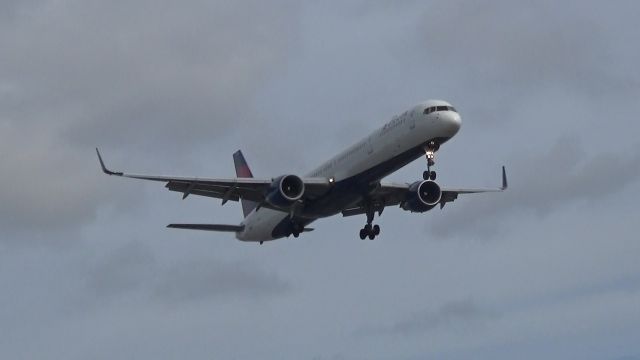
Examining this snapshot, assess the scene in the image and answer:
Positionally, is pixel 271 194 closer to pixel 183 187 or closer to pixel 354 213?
pixel 183 187

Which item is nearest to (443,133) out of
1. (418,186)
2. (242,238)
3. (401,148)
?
(401,148)

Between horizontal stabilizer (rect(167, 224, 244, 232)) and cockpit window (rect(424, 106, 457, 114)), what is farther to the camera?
horizontal stabilizer (rect(167, 224, 244, 232))

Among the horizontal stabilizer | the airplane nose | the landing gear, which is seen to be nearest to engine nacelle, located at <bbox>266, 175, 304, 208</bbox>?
the landing gear

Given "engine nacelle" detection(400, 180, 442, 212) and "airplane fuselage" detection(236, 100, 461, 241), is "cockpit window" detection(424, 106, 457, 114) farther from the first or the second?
"engine nacelle" detection(400, 180, 442, 212)

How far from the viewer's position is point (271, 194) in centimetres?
7369

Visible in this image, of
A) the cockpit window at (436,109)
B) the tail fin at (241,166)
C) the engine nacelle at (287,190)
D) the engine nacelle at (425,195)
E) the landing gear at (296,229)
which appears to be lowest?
the engine nacelle at (287,190)

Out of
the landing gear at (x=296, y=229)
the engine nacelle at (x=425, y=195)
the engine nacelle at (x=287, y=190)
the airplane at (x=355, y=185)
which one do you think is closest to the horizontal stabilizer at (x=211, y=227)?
the airplane at (x=355, y=185)

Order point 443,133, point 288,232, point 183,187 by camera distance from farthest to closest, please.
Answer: point 288,232
point 183,187
point 443,133

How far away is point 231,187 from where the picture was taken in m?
75.8

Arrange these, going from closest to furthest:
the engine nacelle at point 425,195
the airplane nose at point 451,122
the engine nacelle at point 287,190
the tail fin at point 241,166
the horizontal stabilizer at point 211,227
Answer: the airplane nose at point 451,122 < the engine nacelle at point 287,190 < the engine nacelle at point 425,195 < the horizontal stabilizer at point 211,227 < the tail fin at point 241,166

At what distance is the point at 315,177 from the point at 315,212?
8.26 ft

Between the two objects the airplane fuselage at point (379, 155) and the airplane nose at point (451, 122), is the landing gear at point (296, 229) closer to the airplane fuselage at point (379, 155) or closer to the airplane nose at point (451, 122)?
the airplane fuselage at point (379, 155)

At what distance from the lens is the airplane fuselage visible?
69812 mm

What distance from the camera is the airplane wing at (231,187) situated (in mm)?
74062
